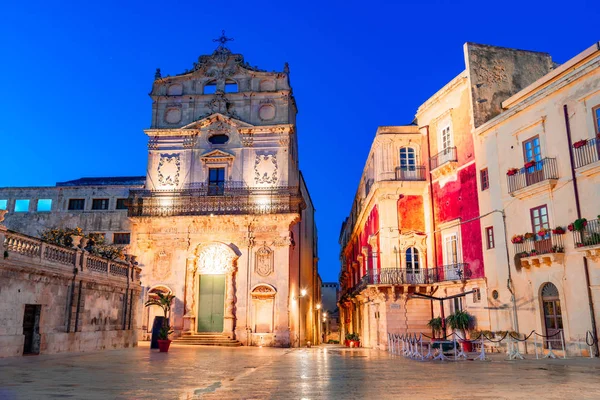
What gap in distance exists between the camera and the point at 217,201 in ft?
106

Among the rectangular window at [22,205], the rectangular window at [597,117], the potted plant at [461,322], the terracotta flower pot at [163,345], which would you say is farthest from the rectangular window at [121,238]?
the rectangular window at [597,117]

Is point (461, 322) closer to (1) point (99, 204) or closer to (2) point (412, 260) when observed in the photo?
(2) point (412, 260)

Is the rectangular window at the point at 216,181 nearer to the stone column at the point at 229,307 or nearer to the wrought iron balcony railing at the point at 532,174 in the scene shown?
the stone column at the point at 229,307

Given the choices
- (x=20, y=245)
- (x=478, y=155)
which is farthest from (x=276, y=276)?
(x=20, y=245)

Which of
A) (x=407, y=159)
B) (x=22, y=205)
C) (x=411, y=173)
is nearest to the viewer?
(x=411, y=173)

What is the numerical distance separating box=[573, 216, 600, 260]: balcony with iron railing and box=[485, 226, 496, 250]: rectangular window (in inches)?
200

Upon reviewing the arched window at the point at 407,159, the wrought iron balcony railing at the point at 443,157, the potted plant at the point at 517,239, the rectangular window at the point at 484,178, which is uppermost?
the arched window at the point at 407,159

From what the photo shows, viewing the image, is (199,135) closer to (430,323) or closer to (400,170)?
(400,170)

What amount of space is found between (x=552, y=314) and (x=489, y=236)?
15.7 ft

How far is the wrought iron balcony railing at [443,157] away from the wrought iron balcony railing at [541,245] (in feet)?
22.2

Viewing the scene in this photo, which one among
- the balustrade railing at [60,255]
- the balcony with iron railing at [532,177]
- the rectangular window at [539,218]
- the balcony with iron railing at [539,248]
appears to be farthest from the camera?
the rectangular window at [539,218]

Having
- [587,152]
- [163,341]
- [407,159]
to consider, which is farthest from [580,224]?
[163,341]

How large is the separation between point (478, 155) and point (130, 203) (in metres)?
21.3

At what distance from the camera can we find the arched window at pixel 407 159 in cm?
2902
